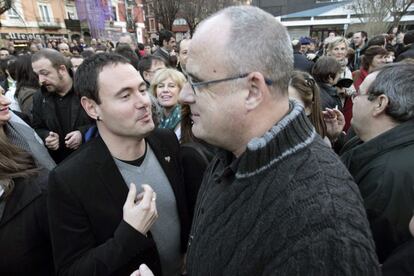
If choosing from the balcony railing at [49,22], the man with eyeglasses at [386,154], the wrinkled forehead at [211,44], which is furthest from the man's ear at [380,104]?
the balcony railing at [49,22]

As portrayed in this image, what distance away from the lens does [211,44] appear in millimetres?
1078

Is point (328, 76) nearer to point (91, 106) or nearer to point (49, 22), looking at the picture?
point (91, 106)

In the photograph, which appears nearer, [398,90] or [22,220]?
[22,220]

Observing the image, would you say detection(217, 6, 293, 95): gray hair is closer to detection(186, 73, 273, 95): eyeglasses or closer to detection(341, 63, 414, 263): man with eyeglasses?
detection(186, 73, 273, 95): eyeglasses

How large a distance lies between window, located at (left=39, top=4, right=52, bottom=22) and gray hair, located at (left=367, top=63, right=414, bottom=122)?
128 feet

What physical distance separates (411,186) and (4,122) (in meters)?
2.84

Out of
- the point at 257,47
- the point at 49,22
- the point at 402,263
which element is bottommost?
the point at 402,263

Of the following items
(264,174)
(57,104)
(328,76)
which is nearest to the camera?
(264,174)

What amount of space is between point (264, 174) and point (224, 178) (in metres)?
0.24

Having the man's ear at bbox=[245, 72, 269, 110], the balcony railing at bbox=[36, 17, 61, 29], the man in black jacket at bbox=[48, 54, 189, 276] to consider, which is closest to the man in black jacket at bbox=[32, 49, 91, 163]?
the man in black jacket at bbox=[48, 54, 189, 276]

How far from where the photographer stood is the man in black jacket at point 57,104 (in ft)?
11.1

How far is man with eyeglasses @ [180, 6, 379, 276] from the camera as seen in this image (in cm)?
87

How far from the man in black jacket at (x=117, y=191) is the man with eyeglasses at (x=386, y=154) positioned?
1.15m

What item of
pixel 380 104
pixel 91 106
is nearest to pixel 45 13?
pixel 91 106
